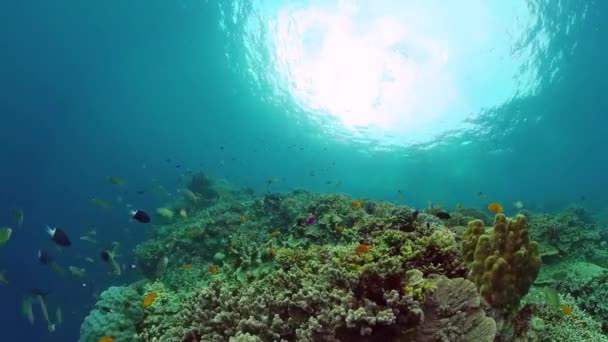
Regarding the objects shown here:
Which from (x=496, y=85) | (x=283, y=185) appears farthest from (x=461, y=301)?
(x=283, y=185)

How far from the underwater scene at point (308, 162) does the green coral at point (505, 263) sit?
2 cm

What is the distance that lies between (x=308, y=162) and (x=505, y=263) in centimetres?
8183

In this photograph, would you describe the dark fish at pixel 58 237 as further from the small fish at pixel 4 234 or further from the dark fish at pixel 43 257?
the dark fish at pixel 43 257

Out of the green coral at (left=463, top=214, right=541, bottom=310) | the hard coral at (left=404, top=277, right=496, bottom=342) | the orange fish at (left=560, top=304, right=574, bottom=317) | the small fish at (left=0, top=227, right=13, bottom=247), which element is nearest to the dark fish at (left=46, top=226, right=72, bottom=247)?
the small fish at (left=0, top=227, right=13, bottom=247)

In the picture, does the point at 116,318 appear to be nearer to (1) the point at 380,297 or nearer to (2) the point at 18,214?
(1) the point at 380,297

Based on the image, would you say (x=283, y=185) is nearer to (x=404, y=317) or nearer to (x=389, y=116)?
(x=389, y=116)

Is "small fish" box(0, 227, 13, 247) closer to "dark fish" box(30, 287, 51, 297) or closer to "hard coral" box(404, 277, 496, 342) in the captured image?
"dark fish" box(30, 287, 51, 297)

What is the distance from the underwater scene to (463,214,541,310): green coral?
0.07 feet

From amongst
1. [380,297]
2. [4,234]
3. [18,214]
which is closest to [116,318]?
[4,234]

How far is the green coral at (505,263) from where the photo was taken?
13.3 feet

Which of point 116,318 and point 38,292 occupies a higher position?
point 38,292

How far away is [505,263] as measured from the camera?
4.06 metres

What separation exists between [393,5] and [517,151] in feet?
119

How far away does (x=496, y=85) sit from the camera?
109 ft
